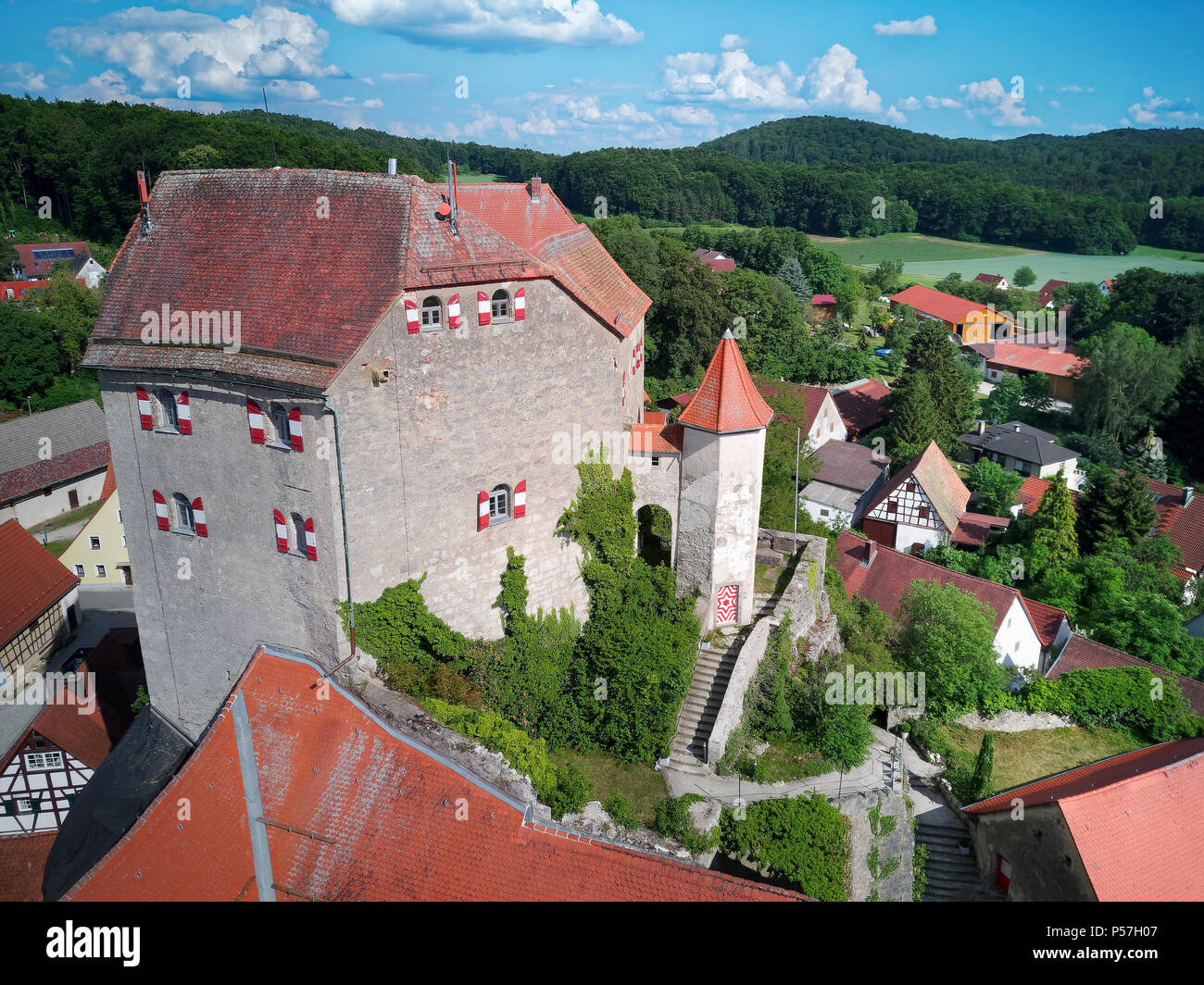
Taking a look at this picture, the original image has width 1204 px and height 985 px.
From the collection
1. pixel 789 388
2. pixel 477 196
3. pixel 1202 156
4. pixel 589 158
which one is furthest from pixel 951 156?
pixel 477 196

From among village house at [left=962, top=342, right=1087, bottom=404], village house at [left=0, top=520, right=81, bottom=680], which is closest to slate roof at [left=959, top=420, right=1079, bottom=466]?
village house at [left=962, top=342, right=1087, bottom=404]

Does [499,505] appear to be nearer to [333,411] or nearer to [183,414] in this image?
[333,411]

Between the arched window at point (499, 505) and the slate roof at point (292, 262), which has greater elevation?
the slate roof at point (292, 262)

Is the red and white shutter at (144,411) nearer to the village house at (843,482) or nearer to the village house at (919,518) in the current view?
the village house at (843,482)

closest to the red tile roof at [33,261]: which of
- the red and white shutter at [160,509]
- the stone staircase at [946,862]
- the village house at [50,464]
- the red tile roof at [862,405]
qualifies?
the village house at [50,464]

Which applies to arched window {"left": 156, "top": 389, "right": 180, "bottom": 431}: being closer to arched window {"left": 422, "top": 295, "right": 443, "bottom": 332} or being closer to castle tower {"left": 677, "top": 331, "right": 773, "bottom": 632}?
arched window {"left": 422, "top": 295, "right": 443, "bottom": 332}

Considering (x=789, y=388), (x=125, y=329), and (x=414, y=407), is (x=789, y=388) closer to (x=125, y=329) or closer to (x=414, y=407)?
(x=414, y=407)

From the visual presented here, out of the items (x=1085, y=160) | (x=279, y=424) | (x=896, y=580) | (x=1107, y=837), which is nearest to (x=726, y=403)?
(x=279, y=424)
